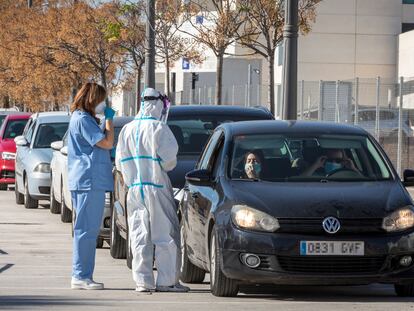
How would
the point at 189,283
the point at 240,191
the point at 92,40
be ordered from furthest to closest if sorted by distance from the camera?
the point at 92,40
the point at 189,283
the point at 240,191

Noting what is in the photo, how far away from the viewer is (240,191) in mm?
11992

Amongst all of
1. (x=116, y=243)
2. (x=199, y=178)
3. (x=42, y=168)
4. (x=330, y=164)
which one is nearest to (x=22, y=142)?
(x=42, y=168)

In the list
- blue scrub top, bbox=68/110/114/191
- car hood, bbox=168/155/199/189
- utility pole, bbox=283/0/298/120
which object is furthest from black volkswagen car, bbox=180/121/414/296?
utility pole, bbox=283/0/298/120

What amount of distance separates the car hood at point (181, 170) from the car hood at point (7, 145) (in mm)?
15626

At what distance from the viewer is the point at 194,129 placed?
679 inches

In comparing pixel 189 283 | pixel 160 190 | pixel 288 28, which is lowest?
pixel 189 283

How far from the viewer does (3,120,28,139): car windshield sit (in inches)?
1283

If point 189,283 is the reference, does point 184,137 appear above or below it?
above

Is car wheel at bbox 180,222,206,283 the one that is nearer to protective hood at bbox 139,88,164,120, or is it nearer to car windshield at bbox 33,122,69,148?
protective hood at bbox 139,88,164,120

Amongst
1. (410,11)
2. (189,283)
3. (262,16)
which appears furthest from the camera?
(410,11)

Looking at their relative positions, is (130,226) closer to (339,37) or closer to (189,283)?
(189,283)

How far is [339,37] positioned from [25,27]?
14286 millimetres

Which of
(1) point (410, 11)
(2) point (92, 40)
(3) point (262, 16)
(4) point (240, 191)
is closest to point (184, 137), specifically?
(4) point (240, 191)

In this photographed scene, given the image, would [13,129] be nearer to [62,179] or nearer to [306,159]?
[62,179]
